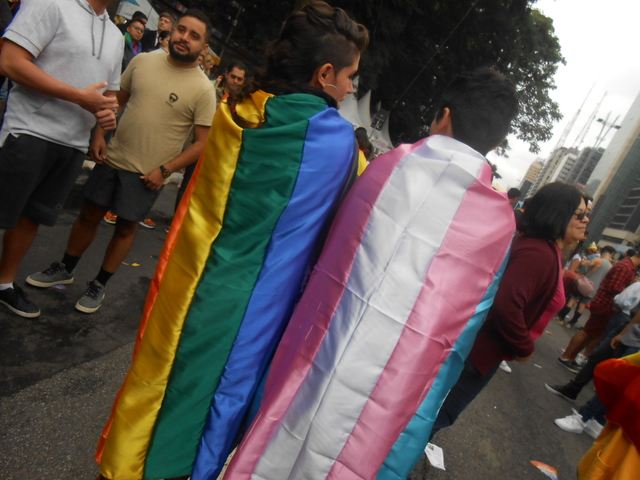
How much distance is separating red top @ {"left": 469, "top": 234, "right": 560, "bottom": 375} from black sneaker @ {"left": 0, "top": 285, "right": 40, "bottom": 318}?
2584mm

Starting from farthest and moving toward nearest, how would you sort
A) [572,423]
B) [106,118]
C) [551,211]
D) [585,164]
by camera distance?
[585,164]
[572,423]
[106,118]
[551,211]

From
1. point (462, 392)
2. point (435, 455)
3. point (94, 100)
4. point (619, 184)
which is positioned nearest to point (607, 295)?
point (435, 455)

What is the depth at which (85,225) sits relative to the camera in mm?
2953

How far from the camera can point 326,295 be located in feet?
4.19

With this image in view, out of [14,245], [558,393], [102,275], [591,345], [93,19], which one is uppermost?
[93,19]

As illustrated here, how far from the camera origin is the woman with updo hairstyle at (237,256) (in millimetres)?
1354

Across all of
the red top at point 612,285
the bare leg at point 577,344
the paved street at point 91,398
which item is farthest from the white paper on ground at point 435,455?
the bare leg at point 577,344

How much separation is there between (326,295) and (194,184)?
2.00 feet

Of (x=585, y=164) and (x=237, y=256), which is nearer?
(x=237, y=256)

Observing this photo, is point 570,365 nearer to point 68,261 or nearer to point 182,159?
point 182,159

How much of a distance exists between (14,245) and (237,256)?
193cm

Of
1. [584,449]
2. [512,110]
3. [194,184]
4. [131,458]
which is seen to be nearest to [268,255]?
[194,184]

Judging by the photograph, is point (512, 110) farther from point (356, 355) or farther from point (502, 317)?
point (356, 355)

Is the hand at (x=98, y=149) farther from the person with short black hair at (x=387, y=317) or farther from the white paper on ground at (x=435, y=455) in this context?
the white paper on ground at (x=435, y=455)
